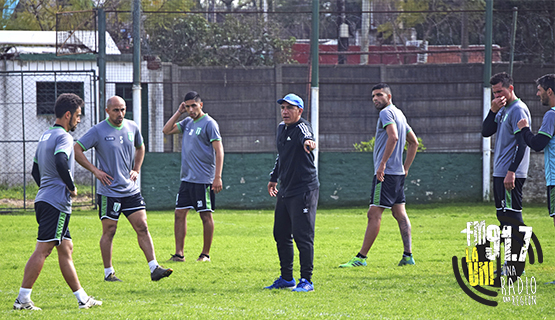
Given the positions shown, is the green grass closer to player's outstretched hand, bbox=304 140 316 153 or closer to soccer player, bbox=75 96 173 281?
soccer player, bbox=75 96 173 281

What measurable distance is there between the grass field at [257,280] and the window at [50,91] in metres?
7.22

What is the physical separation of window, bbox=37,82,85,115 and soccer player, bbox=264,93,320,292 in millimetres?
13274

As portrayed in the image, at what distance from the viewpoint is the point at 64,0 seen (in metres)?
25.6

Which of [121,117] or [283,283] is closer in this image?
[283,283]

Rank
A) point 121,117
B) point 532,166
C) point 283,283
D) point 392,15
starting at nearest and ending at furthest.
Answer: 1. point 283,283
2. point 121,117
3. point 532,166
4. point 392,15

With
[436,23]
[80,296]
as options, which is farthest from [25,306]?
[436,23]

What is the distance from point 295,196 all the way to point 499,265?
2.07m

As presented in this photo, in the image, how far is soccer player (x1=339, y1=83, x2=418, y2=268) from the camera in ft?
25.8

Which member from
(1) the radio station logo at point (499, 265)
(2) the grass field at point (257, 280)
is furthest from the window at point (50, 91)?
(1) the radio station logo at point (499, 265)

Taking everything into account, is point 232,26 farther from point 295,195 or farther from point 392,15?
point 295,195

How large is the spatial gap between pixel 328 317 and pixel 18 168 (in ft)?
49.2

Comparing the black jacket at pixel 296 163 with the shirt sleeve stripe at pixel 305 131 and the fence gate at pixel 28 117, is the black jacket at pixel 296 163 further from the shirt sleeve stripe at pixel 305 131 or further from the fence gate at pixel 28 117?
the fence gate at pixel 28 117

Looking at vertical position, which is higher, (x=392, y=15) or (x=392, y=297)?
(x=392, y=15)

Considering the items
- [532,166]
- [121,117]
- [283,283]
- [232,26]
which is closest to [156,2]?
[232,26]
